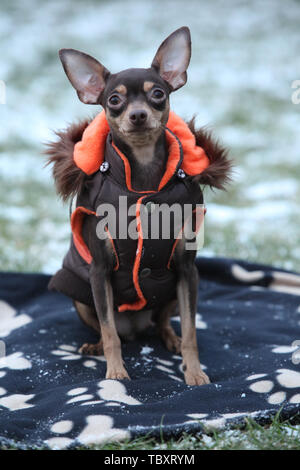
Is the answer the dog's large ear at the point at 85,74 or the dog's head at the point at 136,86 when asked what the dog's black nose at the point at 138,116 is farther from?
the dog's large ear at the point at 85,74

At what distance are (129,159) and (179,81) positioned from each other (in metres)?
0.44

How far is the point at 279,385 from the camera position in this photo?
8.59 ft

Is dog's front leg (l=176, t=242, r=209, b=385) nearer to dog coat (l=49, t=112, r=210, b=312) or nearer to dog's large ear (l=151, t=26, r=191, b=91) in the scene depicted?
dog coat (l=49, t=112, r=210, b=312)

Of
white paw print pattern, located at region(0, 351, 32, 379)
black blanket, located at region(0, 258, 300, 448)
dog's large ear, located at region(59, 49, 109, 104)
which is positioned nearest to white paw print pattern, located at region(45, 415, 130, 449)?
black blanket, located at region(0, 258, 300, 448)

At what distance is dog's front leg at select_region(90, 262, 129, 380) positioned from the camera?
2871mm

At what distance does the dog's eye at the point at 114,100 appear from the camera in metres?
2.69

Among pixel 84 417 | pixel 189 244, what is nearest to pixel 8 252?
pixel 189 244

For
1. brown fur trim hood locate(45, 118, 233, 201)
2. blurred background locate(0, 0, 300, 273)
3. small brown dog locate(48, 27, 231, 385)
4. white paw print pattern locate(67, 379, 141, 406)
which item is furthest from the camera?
blurred background locate(0, 0, 300, 273)

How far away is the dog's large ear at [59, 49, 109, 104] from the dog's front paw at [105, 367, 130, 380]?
1259mm

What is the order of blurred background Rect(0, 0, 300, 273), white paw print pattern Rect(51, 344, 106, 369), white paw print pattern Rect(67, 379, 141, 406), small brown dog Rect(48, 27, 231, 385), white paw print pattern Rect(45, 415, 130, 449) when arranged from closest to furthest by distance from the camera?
1. white paw print pattern Rect(45, 415, 130, 449)
2. white paw print pattern Rect(67, 379, 141, 406)
3. small brown dog Rect(48, 27, 231, 385)
4. white paw print pattern Rect(51, 344, 106, 369)
5. blurred background Rect(0, 0, 300, 273)

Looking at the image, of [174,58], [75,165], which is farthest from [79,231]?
[174,58]

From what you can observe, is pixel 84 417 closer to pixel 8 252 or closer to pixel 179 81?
pixel 179 81

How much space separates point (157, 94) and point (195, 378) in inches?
51.6

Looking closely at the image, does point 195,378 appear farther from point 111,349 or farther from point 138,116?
point 138,116
